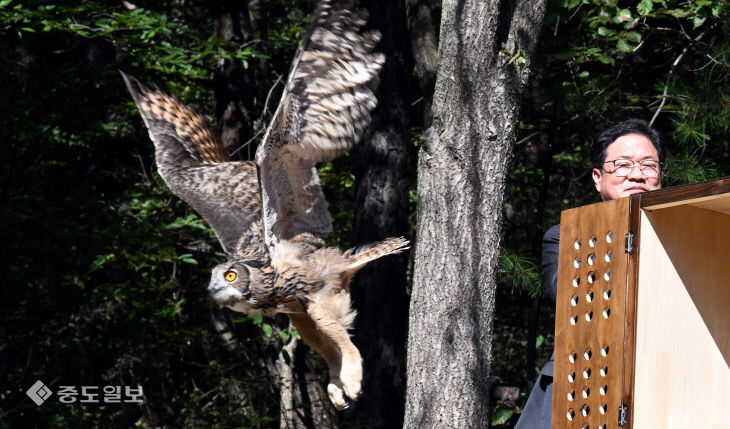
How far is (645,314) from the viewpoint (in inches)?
82.0

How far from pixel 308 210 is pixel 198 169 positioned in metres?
0.79

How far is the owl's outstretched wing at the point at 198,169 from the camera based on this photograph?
4348 millimetres

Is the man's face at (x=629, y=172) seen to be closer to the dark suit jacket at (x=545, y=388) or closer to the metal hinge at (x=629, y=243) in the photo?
the dark suit jacket at (x=545, y=388)

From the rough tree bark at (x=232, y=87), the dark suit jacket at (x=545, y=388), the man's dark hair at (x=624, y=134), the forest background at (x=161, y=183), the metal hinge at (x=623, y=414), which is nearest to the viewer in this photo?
the metal hinge at (x=623, y=414)

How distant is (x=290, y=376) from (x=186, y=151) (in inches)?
108

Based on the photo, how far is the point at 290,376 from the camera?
6863mm

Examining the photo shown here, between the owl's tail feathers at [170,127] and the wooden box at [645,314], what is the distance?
8.97 feet

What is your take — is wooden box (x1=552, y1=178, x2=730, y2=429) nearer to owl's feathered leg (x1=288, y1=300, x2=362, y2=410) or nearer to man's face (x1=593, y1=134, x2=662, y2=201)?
man's face (x1=593, y1=134, x2=662, y2=201)

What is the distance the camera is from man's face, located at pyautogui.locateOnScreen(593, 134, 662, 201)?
258cm

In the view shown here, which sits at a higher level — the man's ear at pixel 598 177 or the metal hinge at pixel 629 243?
the man's ear at pixel 598 177

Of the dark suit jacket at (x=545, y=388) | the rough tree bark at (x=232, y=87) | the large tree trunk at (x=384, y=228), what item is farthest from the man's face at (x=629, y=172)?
the rough tree bark at (x=232, y=87)

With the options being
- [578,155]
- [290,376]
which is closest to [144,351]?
[290,376]

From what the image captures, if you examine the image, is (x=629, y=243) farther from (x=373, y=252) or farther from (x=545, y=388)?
(x=373, y=252)

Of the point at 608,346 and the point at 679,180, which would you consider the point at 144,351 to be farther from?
the point at 608,346
